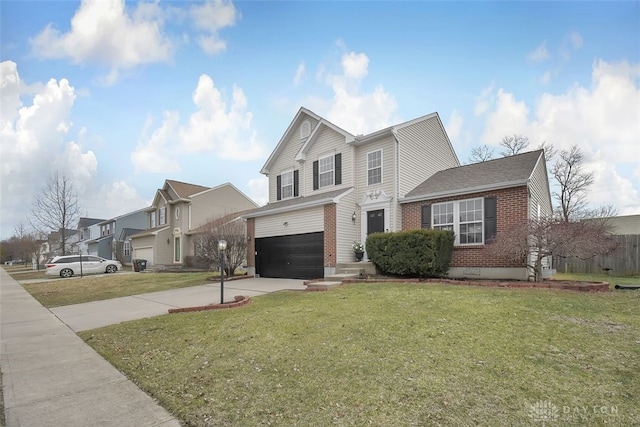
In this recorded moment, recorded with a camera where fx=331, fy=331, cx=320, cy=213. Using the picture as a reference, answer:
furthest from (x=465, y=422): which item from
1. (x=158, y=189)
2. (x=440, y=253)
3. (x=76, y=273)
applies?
(x=158, y=189)

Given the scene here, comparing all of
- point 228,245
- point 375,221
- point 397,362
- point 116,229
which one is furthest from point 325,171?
point 116,229

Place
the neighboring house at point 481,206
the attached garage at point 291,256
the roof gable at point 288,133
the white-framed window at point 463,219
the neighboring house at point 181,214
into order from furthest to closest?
the neighboring house at point 181,214
the roof gable at point 288,133
the attached garage at point 291,256
the white-framed window at point 463,219
the neighboring house at point 481,206

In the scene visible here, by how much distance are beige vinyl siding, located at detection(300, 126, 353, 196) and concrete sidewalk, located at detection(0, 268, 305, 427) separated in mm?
9594

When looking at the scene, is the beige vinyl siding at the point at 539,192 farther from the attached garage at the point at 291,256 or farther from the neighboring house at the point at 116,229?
the neighboring house at the point at 116,229

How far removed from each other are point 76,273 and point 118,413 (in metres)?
27.4

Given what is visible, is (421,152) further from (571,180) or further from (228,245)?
(571,180)

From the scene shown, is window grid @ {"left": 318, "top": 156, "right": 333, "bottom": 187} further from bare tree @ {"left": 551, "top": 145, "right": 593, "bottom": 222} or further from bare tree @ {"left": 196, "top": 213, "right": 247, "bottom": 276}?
bare tree @ {"left": 551, "top": 145, "right": 593, "bottom": 222}

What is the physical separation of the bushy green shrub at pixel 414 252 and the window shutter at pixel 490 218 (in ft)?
3.75

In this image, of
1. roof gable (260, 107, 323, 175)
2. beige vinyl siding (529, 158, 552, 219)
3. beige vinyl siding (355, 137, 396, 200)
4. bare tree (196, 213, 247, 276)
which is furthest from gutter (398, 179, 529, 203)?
bare tree (196, 213, 247, 276)

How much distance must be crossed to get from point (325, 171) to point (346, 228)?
369 centimetres

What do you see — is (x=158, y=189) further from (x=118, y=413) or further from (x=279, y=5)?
(x=118, y=413)

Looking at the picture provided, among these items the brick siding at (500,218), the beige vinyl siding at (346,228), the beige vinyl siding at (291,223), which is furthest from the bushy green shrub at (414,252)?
the beige vinyl siding at (291,223)

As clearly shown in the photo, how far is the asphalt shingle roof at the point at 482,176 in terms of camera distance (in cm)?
1139

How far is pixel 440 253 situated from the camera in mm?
11195
